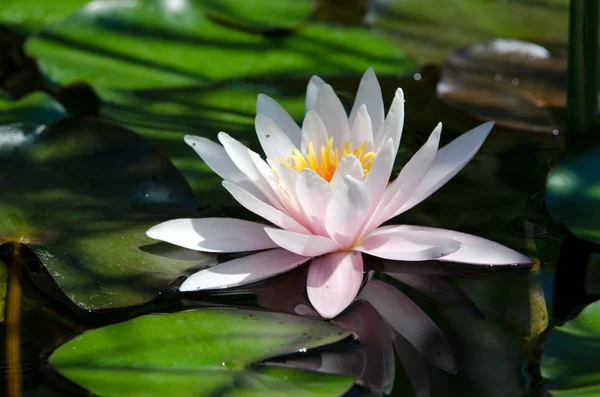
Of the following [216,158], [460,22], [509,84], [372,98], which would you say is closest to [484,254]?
[372,98]

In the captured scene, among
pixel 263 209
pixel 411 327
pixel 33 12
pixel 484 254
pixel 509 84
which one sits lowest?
pixel 411 327

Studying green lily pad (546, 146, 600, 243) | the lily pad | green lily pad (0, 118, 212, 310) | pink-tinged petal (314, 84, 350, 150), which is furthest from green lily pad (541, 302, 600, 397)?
the lily pad

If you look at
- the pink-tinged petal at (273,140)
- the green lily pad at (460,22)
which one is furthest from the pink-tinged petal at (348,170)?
the green lily pad at (460,22)

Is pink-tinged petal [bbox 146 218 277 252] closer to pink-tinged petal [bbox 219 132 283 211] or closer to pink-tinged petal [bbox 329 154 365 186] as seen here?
pink-tinged petal [bbox 219 132 283 211]

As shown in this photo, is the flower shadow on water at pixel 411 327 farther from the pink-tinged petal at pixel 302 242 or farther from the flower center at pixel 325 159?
the flower center at pixel 325 159

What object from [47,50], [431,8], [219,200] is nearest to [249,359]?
[219,200]

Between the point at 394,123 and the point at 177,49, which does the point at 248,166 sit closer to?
the point at 394,123

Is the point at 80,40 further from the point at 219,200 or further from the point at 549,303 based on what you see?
the point at 549,303
